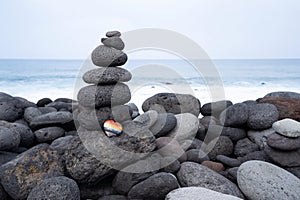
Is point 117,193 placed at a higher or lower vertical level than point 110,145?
lower

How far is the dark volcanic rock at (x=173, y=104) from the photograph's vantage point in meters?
5.95

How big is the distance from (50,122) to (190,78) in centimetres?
1865

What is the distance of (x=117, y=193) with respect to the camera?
3557mm

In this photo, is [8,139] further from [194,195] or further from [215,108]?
[215,108]

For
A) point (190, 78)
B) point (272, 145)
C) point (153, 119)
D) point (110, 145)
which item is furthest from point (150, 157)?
point (190, 78)

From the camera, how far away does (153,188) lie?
127 inches

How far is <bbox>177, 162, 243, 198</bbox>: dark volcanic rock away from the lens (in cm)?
353

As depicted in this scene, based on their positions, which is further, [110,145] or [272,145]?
[272,145]

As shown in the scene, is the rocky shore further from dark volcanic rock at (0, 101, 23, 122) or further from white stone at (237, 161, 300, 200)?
dark volcanic rock at (0, 101, 23, 122)

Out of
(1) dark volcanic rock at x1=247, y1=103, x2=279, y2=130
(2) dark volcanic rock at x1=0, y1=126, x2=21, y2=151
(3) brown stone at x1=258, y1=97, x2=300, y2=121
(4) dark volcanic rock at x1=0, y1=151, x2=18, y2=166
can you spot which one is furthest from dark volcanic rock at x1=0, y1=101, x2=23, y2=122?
(3) brown stone at x1=258, y1=97, x2=300, y2=121

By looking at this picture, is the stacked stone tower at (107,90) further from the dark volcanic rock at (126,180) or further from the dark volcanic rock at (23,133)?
the dark volcanic rock at (23,133)

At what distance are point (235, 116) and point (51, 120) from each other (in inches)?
124

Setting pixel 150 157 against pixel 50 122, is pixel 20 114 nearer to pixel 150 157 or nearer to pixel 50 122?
pixel 50 122

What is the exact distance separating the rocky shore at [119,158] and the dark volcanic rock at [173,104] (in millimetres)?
1031
